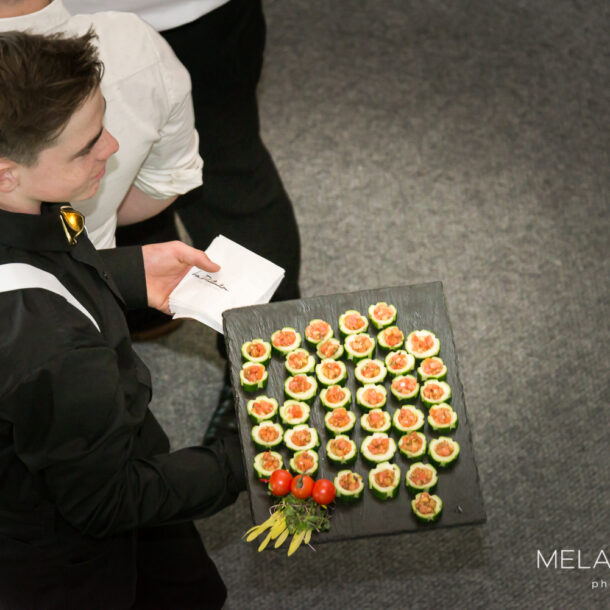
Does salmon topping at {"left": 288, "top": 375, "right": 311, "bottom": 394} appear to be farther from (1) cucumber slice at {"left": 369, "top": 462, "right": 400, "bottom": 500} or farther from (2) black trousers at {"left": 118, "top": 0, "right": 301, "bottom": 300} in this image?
(2) black trousers at {"left": 118, "top": 0, "right": 301, "bottom": 300}

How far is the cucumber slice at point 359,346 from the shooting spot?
5.49 ft

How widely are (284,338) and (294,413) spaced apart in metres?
0.16

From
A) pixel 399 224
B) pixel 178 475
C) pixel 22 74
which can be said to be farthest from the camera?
pixel 399 224

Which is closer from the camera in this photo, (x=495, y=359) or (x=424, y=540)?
(x=424, y=540)

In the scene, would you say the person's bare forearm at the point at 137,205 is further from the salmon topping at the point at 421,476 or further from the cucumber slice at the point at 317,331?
the salmon topping at the point at 421,476

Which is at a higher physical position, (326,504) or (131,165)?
(131,165)

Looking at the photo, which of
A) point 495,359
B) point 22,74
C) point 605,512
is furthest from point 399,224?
point 22,74

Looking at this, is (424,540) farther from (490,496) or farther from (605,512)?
(605,512)

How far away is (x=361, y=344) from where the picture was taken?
1683 mm

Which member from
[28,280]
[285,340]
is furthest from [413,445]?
[28,280]

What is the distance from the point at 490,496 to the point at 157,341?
1.04 metres

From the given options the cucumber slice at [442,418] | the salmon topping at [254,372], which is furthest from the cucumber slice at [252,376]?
the cucumber slice at [442,418]

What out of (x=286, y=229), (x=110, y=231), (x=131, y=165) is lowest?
(x=286, y=229)

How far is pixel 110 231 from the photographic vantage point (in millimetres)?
1826
